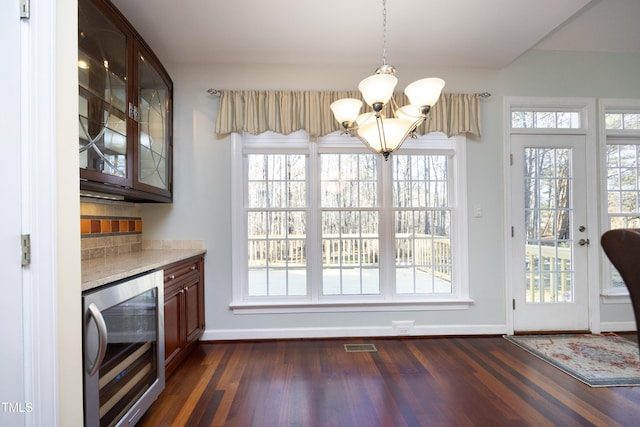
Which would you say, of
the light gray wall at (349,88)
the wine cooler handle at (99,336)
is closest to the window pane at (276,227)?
the light gray wall at (349,88)

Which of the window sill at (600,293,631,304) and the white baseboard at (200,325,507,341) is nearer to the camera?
the white baseboard at (200,325,507,341)

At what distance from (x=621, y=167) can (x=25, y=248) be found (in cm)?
467

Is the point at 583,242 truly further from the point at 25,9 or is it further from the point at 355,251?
the point at 25,9

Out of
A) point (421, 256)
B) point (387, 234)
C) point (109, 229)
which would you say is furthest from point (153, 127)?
point (421, 256)

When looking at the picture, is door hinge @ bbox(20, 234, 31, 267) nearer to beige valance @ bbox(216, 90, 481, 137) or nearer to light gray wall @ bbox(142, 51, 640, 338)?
light gray wall @ bbox(142, 51, 640, 338)

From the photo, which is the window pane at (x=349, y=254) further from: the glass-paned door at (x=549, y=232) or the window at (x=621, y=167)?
the window at (x=621, y=167)

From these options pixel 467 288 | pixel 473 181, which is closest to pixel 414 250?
pixel 467 288

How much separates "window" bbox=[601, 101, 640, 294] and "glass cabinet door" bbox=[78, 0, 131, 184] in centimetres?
446

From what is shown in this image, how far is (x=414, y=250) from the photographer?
2914 mm

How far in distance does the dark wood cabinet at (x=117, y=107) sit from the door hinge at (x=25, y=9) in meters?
0.70

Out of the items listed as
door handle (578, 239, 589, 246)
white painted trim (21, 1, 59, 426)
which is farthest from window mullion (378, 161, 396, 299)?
white painted trim (21, 1, 59, 426)

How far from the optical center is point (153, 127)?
229cm

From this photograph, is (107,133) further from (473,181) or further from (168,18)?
(473,181)

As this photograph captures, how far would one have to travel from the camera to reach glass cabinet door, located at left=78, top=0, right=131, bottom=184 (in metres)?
1.51
